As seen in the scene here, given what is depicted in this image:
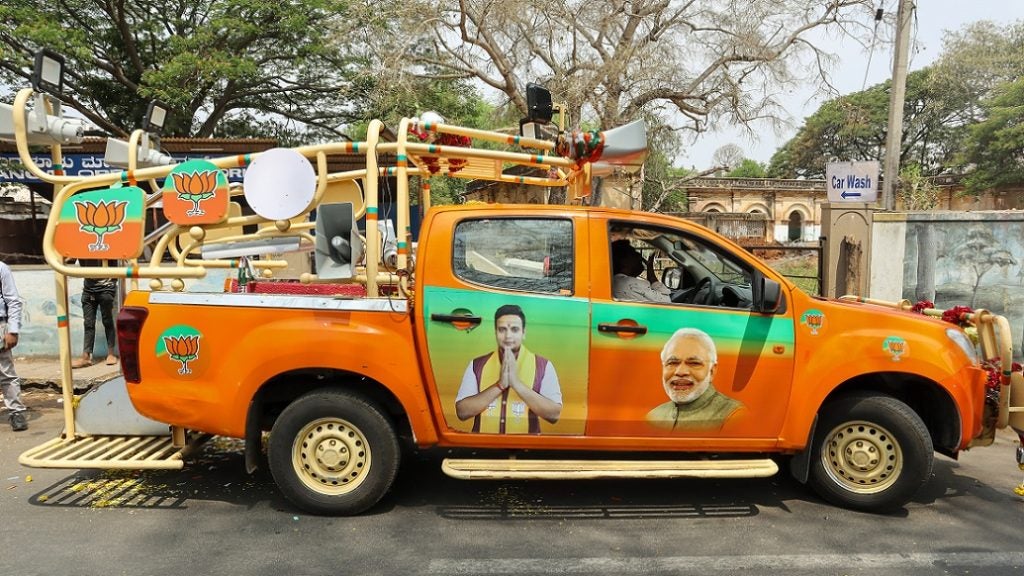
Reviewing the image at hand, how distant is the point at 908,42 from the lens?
9.45 m

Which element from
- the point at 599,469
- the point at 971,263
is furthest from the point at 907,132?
the point at 599,469

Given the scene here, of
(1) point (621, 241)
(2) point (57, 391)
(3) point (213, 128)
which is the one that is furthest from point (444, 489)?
(3) point (213, 128)

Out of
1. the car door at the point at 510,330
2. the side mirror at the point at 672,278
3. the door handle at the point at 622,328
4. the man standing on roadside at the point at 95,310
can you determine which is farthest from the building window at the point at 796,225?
the car door at the point at 510,330

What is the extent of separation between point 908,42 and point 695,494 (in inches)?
331

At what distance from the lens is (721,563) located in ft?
11.5

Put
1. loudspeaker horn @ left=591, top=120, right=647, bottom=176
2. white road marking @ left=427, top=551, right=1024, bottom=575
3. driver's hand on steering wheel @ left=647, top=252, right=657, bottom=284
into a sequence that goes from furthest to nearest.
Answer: driver's hand on steering wheel @ left=647, top=252, right=657, bottom=284, loudspeaker horn @ left=591, top=120, right=647, bottom=176, white road marking @ left=427, top=551, right=1024, bottom=575

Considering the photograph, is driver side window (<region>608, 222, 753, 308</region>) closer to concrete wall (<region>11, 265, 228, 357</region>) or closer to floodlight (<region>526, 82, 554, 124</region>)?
floodlight (<region>526, 82, 554, 124</region>)

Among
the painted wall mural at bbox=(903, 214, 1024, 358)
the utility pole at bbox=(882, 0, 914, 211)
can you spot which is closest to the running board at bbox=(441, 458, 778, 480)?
the painted wall mural at bbox=(903, 214, 1024, 358)

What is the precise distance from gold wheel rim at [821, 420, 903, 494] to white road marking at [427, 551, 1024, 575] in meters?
0.58

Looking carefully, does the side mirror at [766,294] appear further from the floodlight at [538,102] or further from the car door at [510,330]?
the floodlight at [538,102]

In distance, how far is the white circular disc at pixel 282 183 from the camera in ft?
13.1

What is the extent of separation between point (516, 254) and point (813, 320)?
75.5 inches

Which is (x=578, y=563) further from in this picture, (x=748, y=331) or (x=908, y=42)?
(x=908, y=42)

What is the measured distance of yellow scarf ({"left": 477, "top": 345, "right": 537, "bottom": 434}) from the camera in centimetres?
398
